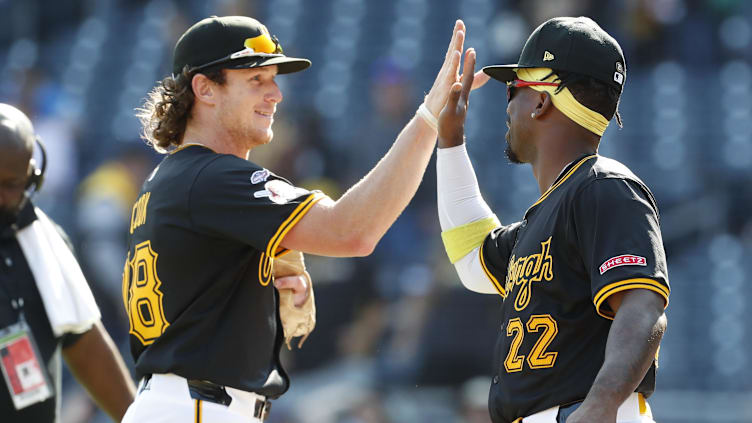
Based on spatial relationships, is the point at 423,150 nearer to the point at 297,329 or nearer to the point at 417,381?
the point at 297,329

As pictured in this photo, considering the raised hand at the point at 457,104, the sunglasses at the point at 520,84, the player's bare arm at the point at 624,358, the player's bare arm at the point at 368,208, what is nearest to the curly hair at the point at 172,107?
the player's bare arm at the point at 368,208

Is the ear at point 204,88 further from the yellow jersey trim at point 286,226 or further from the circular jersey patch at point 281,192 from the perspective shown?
the yellow jersey trim at point 286,226

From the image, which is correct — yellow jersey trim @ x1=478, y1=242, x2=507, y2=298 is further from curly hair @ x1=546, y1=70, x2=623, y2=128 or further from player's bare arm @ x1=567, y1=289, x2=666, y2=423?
player's bare arm @ x1=567, y1=289, x2=666, y2=423

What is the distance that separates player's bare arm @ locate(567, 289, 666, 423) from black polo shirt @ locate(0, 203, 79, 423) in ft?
6.98

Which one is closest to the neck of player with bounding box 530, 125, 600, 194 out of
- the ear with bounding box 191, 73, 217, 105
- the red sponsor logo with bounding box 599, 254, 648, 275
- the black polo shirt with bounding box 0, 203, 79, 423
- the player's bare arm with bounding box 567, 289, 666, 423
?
→ the red sponsor logo with bounding box 599, 254, 648, 275

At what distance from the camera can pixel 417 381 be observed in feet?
28.0

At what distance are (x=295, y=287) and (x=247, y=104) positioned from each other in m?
0.69

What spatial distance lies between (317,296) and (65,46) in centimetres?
607

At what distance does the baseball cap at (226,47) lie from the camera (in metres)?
3.67

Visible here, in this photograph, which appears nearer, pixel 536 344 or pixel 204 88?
pixel 536 344

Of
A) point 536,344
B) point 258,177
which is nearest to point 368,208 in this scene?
point 258,177

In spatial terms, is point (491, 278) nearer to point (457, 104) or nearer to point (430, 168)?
point (457, 104)

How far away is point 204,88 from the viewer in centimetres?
373

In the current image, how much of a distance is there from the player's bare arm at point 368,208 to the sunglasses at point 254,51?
63 centimetres
